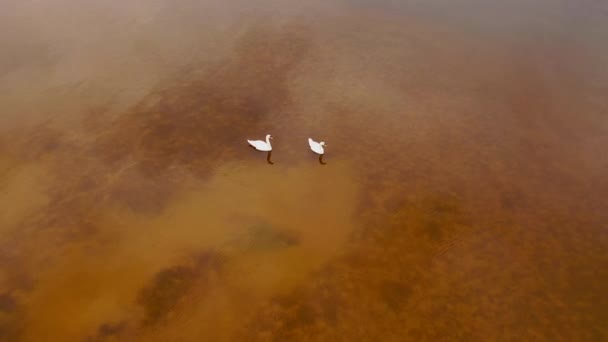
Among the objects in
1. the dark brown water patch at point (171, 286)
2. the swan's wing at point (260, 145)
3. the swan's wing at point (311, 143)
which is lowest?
the dark brown water patch at point (171, 286)

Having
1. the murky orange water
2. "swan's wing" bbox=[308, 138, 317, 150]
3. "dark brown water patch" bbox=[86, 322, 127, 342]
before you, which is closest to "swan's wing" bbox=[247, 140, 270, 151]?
the murky orange water

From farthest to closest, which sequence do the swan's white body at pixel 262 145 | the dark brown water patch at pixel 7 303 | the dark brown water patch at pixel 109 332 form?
the swan's white body at pixel 262 145, the dark brown water patch at pixel 7 303, the dark brown water patch at pixel 109 332

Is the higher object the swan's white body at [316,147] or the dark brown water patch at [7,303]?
the swan's white body at [316,147]

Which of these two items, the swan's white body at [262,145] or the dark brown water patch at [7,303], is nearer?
the dark brown water patch at [7,303]

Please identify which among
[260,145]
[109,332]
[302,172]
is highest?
[260,145]

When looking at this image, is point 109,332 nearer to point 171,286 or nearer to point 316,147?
point 171,286

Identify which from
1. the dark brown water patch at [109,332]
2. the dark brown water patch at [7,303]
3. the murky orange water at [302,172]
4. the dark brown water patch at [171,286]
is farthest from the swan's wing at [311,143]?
the dark brown water patch at [7,303]

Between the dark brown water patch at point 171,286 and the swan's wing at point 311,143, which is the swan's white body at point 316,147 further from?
the dark brown water patch at point 171,286

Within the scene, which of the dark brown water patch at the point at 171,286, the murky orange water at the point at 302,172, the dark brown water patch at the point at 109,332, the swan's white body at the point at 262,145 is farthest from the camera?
the swan's white body at the point at 262,145

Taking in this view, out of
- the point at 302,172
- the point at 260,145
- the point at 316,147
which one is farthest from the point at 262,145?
the point at 316,147

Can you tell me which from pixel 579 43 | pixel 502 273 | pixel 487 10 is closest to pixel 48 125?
pixel 502 273
